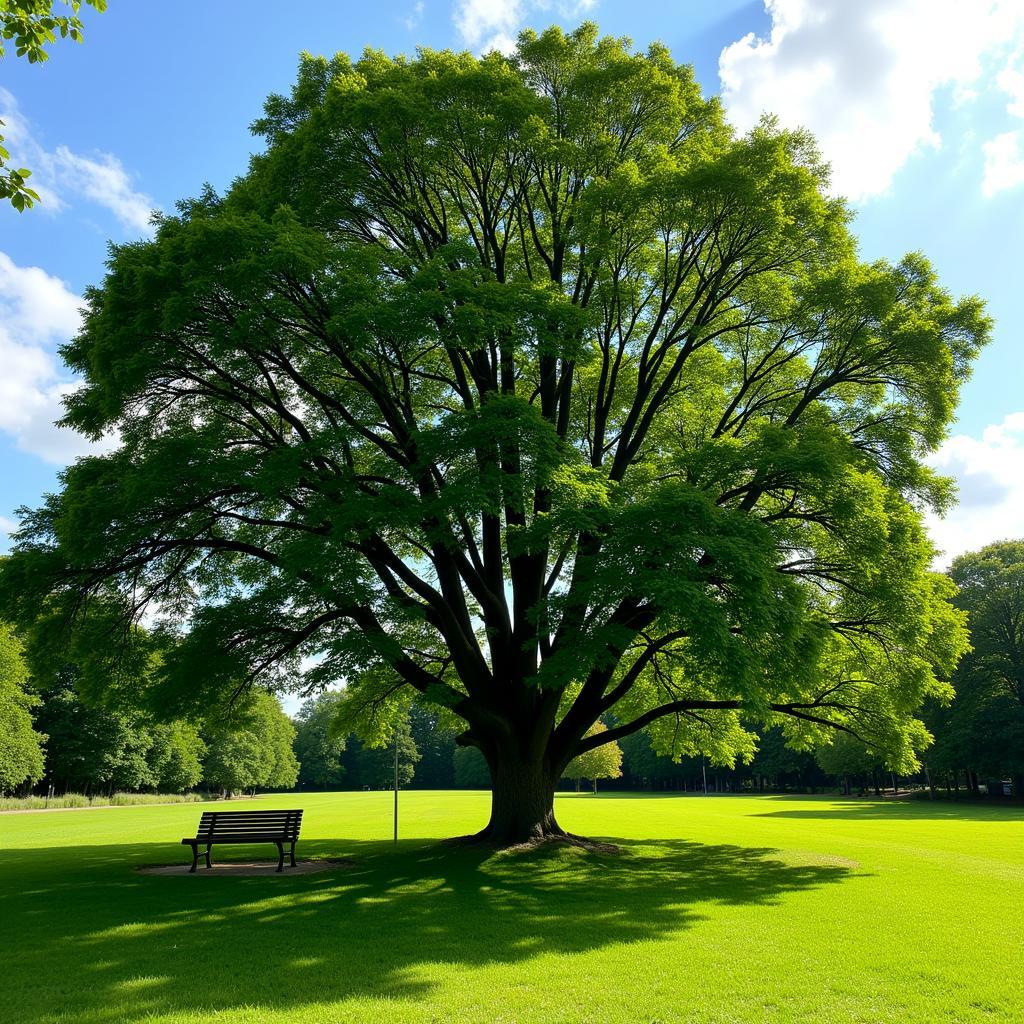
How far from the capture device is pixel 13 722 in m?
49.9

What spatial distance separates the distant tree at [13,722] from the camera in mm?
48406

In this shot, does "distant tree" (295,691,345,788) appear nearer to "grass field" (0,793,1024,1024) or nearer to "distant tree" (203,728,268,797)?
"distant tree" (203,728,268,797)

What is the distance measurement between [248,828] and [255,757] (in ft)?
244

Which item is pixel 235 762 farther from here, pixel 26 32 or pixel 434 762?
pixel 26 32

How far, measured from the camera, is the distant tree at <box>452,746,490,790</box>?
109 metres

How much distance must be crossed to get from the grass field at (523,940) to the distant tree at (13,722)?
3809 cm

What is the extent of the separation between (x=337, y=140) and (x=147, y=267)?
518 cm

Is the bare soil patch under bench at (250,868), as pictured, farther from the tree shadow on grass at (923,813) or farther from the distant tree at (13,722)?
the distant tree at (13,722)

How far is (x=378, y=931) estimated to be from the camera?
381 inches

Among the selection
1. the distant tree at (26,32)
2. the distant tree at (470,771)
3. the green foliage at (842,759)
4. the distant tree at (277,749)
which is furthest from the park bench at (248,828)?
the distant tree at (470,771)

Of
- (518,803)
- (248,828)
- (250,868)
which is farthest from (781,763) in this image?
(248,828)

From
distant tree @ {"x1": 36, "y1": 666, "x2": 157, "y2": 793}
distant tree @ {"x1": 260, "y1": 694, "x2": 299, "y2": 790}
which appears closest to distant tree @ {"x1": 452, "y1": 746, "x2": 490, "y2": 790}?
distant tree @ {"x1": 260, "y1": 694, "x2": 299, "y2": 790}

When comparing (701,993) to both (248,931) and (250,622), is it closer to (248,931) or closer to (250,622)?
(248,931)

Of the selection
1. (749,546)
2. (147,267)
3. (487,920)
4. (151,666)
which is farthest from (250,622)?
(749,546)
